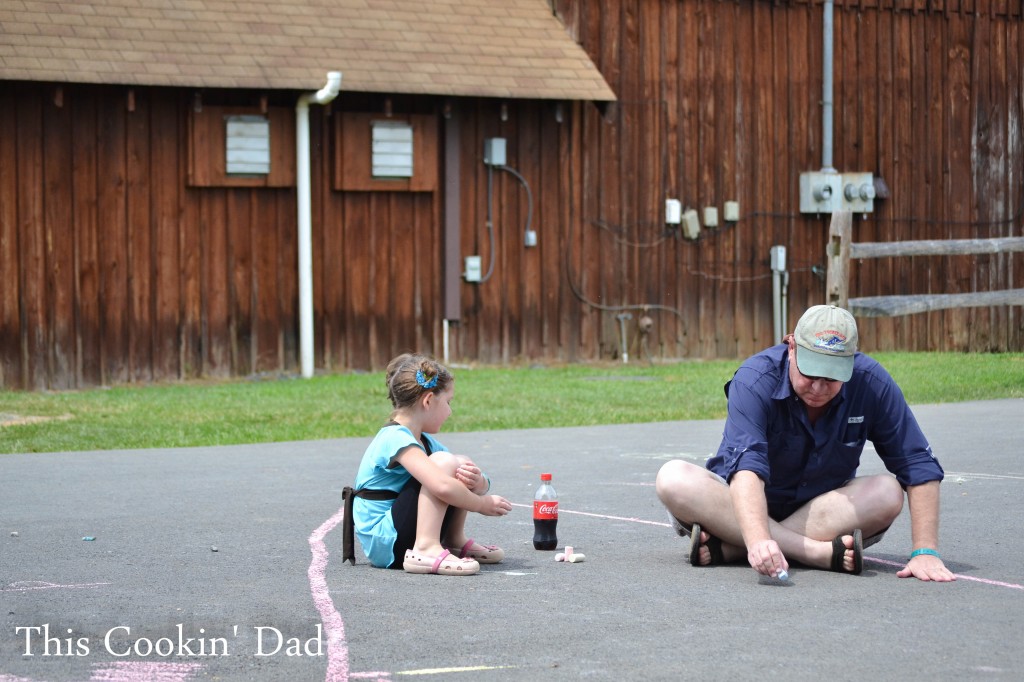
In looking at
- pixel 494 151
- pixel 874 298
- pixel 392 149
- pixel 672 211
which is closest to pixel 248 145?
pixel 392 149

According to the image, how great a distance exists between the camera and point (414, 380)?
6891 millimetres

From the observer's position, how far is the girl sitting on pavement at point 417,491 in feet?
22.2

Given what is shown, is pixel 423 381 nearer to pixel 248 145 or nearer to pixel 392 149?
pixel 248 145

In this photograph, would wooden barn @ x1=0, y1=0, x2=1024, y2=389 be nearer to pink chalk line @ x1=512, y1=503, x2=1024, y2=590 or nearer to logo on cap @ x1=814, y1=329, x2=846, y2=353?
pink chalk line @ x1=512, y1=503, x2=1024, y2=590

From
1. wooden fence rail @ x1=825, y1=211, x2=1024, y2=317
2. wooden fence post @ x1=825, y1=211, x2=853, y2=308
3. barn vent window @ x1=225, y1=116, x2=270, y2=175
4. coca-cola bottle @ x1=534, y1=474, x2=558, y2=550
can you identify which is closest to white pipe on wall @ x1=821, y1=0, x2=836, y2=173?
wooden fence rail @ x1=825, y1=211, x2=1024, y2=317

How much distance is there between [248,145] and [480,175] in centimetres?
315

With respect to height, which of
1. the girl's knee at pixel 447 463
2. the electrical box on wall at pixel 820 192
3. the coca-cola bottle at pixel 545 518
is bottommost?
the coca-cola bottle at pixel 545 518

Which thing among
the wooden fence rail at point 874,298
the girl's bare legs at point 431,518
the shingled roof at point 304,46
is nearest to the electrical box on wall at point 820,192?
the shingled roof at point 304,46

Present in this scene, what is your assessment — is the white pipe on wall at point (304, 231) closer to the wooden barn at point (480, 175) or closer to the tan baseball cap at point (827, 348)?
the wooden barn at point (480, 175)

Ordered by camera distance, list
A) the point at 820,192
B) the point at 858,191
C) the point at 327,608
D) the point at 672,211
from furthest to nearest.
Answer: the point at 858,191, the point at 820,192, the point at 672,211, the point at 327,608

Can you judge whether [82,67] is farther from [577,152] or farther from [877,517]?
[877,517]

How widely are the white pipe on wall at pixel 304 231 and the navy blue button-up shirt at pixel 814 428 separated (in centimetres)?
1260

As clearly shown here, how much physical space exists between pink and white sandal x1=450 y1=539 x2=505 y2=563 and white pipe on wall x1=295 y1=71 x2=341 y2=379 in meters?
12.0

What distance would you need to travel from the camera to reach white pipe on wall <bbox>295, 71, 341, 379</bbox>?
18.8 m
